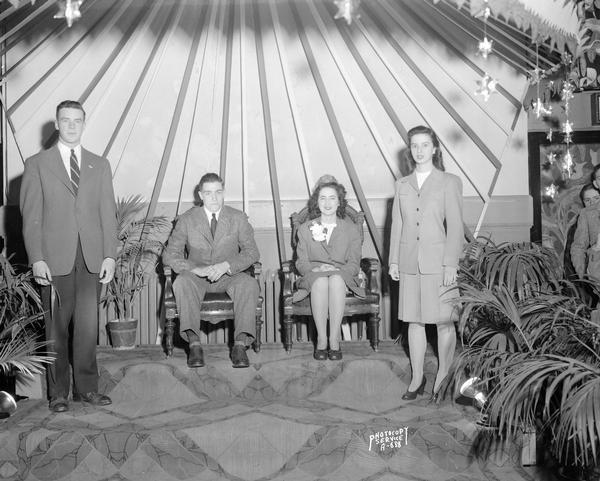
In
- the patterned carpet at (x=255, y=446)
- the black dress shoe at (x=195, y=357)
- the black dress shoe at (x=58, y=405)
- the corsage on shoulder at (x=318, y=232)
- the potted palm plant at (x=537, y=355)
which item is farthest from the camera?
the corsage on shoulder at (x=318, y=232)

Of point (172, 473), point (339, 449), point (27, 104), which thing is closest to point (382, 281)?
point (339, 449)

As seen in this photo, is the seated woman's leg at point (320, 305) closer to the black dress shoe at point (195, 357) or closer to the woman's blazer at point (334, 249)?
the woman's blazer at point (334, 249)

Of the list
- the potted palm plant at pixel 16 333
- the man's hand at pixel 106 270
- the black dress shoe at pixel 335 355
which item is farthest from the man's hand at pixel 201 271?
the potted palm plant at pixel 16 333

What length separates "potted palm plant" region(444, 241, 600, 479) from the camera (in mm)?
2031

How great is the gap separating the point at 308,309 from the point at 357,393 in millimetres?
631

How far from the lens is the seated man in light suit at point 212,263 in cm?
360

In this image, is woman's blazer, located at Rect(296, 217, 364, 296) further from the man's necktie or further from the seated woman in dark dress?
the man's necktie

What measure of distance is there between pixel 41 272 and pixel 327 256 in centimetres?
164

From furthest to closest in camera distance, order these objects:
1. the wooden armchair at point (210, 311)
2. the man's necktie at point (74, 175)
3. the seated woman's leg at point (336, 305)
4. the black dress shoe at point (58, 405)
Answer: the wooden armchair at point (210, 311) → the seated woman's leg at point (336, 305) → the man's necktie at point (74, 175) → the black dress shoe at point (58, 405)

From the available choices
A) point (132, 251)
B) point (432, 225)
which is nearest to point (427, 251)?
point (432, 225)

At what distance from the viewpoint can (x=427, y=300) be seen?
3123 millimetres

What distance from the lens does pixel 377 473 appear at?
2650 mm

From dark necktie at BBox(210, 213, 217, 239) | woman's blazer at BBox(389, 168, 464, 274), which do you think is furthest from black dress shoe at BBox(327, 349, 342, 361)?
dark necktie at BBox(210, 213, 217, 239)

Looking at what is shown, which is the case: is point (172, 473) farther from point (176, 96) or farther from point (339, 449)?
point (176, 96)
